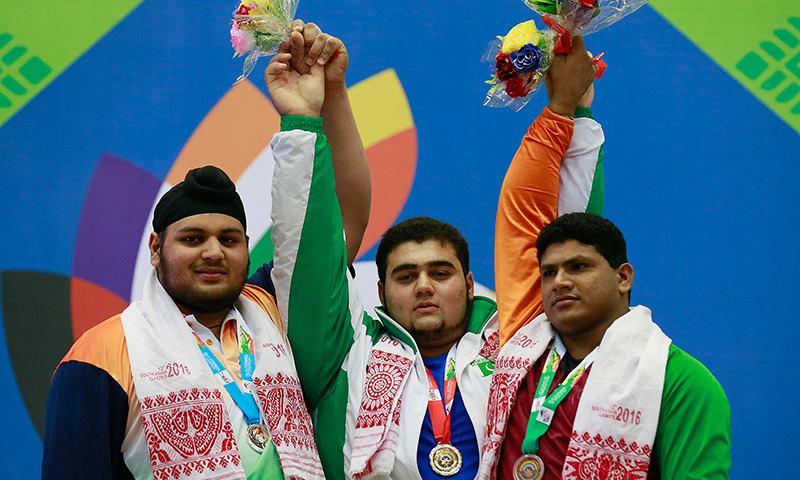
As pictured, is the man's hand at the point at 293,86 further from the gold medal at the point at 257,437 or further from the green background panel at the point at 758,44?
the green background panel at the point at 758,44

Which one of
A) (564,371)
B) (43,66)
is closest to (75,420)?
(564,371)

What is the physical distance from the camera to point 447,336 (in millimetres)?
3037

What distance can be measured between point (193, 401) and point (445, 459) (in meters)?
0.64

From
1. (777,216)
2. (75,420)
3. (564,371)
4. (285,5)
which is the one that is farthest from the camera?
(777,216)

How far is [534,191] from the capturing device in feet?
9.95

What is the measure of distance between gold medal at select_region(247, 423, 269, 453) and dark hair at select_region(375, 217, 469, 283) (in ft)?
1.92

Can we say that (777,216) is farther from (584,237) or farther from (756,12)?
(584,237)

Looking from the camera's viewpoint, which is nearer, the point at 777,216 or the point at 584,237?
the point at 584,237

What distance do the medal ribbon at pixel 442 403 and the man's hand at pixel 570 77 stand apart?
738 mm

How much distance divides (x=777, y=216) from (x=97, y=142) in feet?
7.66

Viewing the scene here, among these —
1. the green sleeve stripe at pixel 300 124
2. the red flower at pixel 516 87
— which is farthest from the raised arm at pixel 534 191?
the green sleeve stripe at pixel 300 124

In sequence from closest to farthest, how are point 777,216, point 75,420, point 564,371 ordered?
point 75,420, point 564,371, point 777,216

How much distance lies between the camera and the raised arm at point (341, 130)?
304 centimetres

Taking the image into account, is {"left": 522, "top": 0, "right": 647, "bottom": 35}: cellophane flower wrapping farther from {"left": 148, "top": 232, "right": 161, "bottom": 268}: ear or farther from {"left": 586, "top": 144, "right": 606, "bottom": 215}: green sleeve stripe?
{"left": 148, "top": 232, "right": 161, "bottom": 268}: ear
